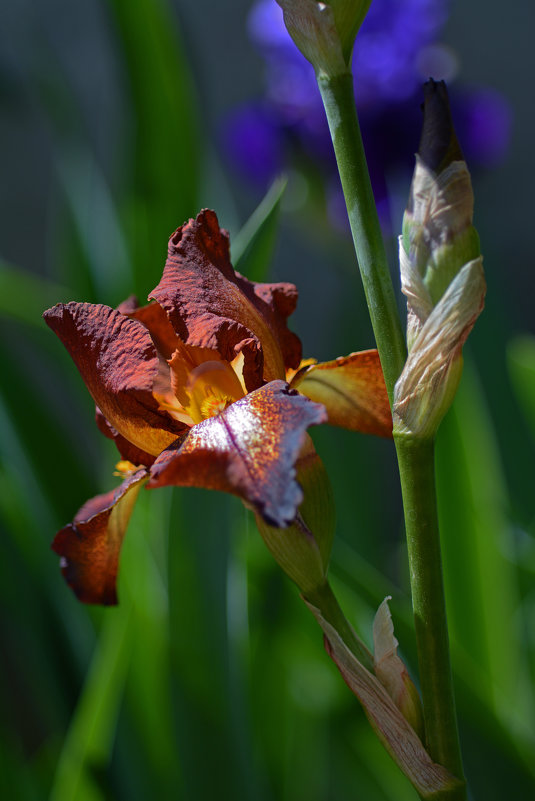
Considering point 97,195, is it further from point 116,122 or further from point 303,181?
point 116,122

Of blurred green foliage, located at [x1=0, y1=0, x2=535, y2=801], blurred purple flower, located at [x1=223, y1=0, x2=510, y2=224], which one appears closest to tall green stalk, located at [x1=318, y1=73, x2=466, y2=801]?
blurred green foliage, located at [x1=0, y1=0, x2=535, y2=801]

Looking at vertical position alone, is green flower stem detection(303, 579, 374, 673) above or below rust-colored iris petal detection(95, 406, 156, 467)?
below

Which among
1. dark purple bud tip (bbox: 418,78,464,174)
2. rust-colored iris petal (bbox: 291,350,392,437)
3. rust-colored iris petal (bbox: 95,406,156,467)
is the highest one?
dark purple bud tip (bbox: 418,78,464,174)

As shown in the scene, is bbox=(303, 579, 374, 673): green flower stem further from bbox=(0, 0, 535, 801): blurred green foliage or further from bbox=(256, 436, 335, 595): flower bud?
bbox=(0, 0, 535, 801): blurred green foliage

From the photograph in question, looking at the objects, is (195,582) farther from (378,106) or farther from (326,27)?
(378,106)

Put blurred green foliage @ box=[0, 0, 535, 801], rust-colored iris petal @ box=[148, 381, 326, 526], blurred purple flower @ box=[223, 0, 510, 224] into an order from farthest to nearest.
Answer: blurred purple flower @ box=[223, 0, 510, 224], blurred green foliage @ box=[0, 0, 535, 801], rust-colored iris petal @ box=[148, 381, 326, 526]

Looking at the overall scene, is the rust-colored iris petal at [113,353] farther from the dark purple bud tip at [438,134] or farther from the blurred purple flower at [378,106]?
the blurred purple flower at [378,106]

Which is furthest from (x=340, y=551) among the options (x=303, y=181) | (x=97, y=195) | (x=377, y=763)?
(x=303, y=181)

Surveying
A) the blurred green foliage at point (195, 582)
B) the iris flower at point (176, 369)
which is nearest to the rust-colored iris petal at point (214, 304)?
the iris flower at point (176, 369)
